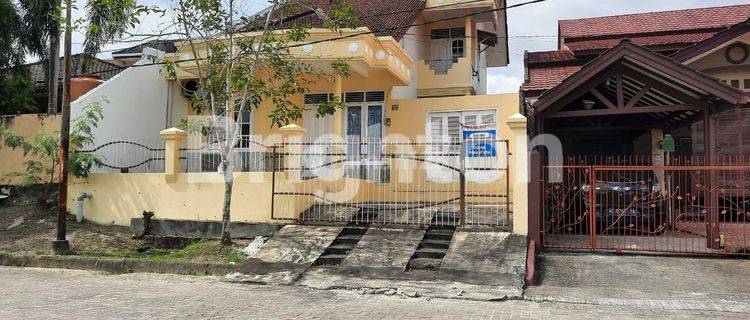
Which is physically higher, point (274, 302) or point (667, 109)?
point (667, 109)

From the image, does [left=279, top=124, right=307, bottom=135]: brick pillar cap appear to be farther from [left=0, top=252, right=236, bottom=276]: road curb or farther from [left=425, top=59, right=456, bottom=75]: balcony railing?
A: [left=425, top=59, right=456, bottom=75]: balcony railing

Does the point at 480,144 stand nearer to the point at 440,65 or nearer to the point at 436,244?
the point at 436,244

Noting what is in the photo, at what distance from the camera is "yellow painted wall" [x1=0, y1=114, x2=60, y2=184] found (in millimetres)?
12719

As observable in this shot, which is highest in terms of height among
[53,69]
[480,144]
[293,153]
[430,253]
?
[53,69]

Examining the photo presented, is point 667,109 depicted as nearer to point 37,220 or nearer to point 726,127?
point 726,127

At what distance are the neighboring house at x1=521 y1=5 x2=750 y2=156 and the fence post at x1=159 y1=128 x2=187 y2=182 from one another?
6991 millimetres

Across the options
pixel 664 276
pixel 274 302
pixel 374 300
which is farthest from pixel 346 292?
pixel 664 276

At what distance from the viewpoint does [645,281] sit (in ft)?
24.7

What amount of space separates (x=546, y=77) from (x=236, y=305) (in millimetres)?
10395

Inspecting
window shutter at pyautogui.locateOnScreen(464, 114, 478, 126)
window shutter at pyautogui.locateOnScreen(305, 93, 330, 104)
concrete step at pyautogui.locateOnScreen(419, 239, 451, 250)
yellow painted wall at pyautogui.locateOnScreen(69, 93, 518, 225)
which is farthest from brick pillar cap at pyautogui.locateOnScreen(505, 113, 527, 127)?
window shutter at pyautogui.locateOnScreen(305, 93, 330, 104)

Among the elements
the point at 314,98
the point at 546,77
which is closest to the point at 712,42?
the point at 546,77

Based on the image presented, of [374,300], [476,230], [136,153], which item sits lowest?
[374,300]

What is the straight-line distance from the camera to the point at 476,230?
9359 mm

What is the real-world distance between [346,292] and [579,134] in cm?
860
